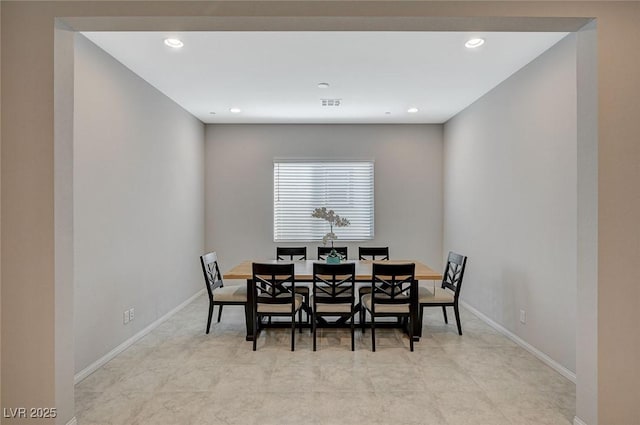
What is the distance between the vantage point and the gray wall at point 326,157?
611 cm

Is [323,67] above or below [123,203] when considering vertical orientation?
above

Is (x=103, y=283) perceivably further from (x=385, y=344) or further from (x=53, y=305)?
(x=385, y=344)

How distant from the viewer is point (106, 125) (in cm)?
337

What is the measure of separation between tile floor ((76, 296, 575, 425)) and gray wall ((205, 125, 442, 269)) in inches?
89.6

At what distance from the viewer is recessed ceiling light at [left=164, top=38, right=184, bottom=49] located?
3063 mm

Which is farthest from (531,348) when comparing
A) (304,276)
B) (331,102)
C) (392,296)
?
(331,102)

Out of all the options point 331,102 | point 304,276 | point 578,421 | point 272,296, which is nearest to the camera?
point 578,421

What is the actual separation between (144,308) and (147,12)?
3.11m

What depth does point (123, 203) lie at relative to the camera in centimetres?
364

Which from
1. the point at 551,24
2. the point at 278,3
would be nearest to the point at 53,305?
the point at 278,3

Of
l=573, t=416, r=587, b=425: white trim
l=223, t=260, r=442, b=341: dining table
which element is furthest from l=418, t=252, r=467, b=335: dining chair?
l=573, t=416, r=587, b=425: white trim

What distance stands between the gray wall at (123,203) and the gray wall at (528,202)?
4057mm

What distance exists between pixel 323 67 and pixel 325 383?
2951mm

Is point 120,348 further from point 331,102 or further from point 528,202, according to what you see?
point 528,202
